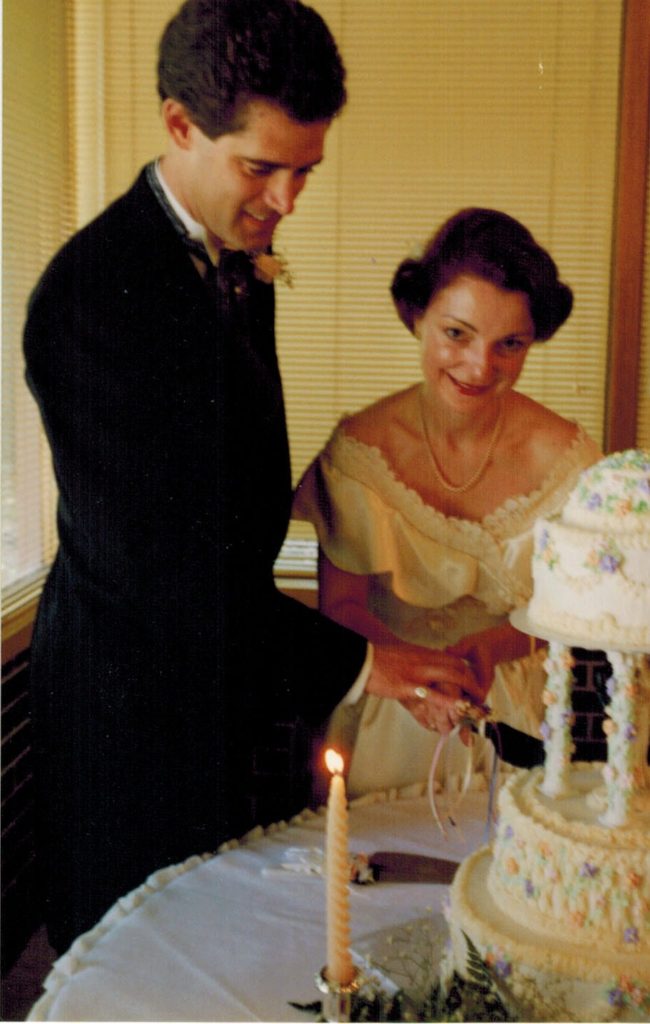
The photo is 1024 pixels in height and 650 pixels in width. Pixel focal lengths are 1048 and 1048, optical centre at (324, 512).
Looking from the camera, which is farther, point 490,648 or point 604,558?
point 490,648

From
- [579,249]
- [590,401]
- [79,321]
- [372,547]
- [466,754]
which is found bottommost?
[466,754]

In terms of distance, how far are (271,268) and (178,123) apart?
27 cm

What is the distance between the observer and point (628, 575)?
1298 mm

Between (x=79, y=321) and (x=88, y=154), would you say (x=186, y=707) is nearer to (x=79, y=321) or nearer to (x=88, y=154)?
(x=79, y=321)

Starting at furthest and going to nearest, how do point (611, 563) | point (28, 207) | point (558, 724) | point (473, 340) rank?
point (473, 340) → point (28, 207) → point (558, 724) → point (611, 563)

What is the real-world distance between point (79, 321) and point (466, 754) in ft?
3.38

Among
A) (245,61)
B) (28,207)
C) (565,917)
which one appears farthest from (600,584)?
(28,207)

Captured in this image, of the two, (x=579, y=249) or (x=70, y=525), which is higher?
(x=579, y=249)

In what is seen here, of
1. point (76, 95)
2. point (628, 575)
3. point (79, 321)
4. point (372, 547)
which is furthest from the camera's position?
point (372, 547)

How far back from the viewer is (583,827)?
1.30 m

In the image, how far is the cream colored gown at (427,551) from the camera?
1.88m

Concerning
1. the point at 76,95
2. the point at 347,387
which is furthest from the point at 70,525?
the point at 76,95

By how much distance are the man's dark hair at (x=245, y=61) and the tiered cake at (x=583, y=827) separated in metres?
0.77

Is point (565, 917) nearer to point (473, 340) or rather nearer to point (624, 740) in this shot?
point (624, 740)
